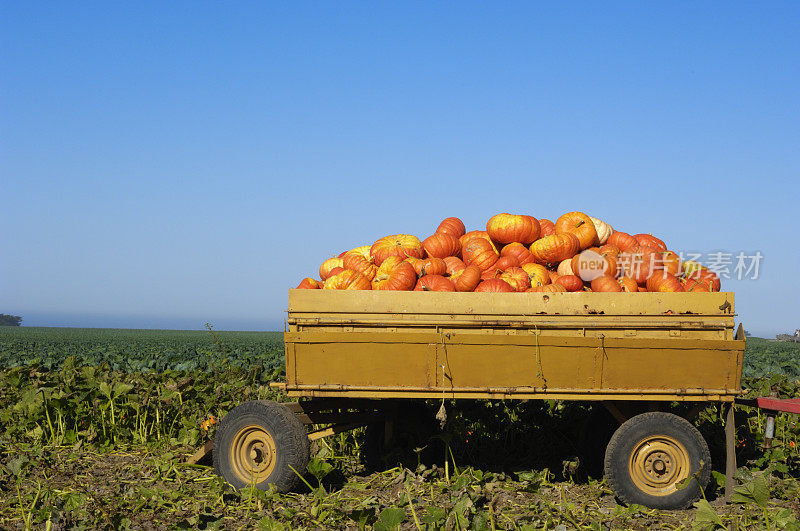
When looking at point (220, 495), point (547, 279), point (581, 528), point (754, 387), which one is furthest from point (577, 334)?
point (754, 387)

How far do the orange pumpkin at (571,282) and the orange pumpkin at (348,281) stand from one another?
1.82m

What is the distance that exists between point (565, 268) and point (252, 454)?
Answer: 3.41 m

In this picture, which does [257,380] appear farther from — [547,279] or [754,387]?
[754,387]

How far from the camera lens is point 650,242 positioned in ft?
23.0

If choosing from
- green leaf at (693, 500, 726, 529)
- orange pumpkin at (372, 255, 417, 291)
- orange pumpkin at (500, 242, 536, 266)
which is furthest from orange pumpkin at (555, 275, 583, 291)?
green leaf at (693, 500, 726, 529)

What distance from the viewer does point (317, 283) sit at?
7.11m

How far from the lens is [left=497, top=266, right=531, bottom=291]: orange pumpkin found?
639 cm

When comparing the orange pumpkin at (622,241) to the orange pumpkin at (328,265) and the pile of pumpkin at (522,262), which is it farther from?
the orange pumpkin at (328,265)

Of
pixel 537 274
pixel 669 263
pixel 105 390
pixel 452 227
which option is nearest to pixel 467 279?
pixel 537 274

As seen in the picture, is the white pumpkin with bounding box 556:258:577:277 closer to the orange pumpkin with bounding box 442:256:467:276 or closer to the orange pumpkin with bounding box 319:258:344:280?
the orange pumpkin with bounding box 442:256:467:276

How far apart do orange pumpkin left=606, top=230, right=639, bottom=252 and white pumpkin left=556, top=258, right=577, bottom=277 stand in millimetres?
590

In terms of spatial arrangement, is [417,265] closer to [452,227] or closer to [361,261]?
[361,261]

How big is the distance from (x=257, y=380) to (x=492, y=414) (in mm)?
5249

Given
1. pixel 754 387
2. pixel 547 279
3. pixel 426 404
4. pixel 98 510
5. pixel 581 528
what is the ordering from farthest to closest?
pixel 754 387 → pixel 426 404 → pixel 547 279 → pixel 98 510 → pixel 581 528
